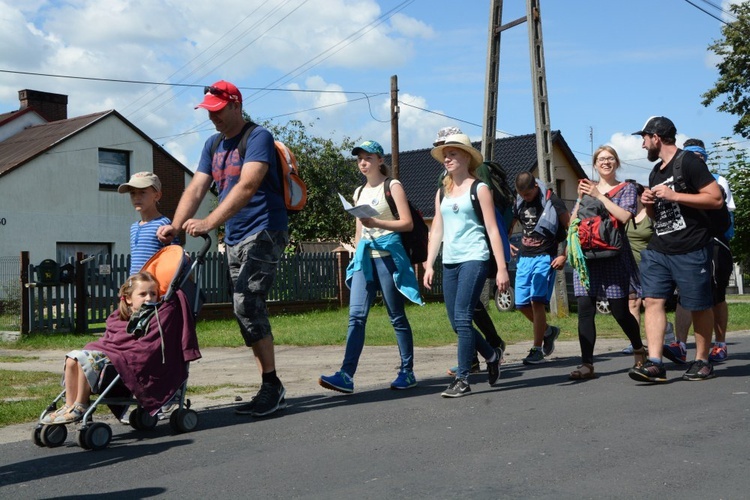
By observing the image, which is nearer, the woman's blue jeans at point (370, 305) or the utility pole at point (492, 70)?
the woman's blue jeans at point (370, 305)

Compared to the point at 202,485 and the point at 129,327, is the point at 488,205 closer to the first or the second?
the point at 129,327

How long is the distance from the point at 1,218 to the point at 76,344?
18.4m

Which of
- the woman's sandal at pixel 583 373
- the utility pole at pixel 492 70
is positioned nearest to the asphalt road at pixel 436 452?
the woman's sandal at pixel 583 373

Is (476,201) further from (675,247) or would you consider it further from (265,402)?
(265,402)

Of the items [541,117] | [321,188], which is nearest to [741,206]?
[541,117]

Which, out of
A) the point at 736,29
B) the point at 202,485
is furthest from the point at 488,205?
the point at 736,29

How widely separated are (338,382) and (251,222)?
1543 millimetres

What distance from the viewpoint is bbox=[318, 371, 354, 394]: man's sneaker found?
7012 millimetres

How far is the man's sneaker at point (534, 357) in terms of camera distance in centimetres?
905

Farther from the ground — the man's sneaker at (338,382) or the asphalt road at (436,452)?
the man's sneaker at (338,382)

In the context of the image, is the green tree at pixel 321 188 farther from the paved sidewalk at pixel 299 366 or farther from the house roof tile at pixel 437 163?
the paved sidewalk at pixel 299 366

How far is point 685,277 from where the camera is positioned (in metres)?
7.24

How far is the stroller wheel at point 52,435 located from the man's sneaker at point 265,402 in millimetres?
1338

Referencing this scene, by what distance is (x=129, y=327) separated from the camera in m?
5.43
